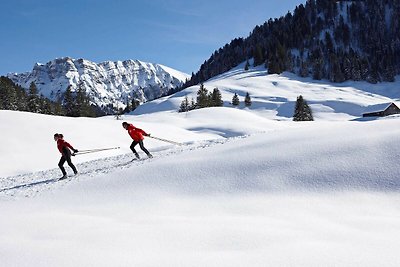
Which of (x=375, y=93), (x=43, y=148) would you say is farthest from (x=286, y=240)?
(x=375, y=93)

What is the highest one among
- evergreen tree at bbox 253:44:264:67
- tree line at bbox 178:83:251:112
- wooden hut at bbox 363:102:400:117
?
evergreen tree at bbox 253:44:264:67

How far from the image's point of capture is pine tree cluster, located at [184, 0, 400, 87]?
150375 millimetres

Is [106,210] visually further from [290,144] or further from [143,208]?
[290,144]

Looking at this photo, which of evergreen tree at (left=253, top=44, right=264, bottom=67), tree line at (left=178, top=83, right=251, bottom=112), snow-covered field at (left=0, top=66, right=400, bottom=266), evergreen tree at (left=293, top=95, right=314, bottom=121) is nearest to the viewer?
snow-covered field at (left=0, top=66, right=400, bottom=266)

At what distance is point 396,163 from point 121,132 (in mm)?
31164

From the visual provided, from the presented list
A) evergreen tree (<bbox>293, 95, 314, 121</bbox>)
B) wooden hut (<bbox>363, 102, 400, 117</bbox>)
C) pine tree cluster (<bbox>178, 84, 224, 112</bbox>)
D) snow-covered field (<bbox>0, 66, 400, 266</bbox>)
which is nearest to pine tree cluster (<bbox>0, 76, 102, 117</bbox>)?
pine tree cluster (<bbox>178, 84, 224, 112</bbox>)

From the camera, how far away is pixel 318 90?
129875 millimetres

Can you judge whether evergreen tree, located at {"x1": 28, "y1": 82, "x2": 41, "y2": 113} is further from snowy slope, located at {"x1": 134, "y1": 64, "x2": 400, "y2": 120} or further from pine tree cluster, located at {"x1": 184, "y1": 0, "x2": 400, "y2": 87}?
pine tree cluster, located at {"x1": 184, "y1": 0, "x2": 400, "y2": 87}

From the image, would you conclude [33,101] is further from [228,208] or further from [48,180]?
[228,208]

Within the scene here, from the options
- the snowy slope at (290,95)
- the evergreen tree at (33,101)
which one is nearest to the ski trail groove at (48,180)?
the evergreen tree at (33,101)

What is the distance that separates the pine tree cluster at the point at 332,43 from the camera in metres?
150

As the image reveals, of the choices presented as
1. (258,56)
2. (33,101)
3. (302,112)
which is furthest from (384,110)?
(258,56)

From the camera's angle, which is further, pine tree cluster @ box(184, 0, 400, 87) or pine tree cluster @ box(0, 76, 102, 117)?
pine tree cluster @ box(184, 0, 400, 87)

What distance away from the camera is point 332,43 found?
170250 mm
